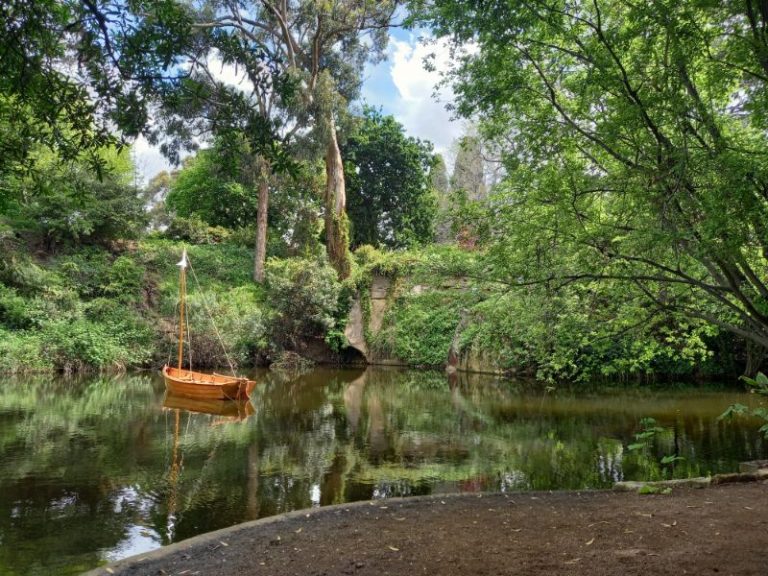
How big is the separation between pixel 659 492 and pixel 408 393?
11.7 m

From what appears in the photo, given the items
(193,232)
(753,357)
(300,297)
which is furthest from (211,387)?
(193,232)

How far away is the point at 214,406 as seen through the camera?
14.8m

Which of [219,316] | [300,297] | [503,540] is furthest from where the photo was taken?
[300,297]

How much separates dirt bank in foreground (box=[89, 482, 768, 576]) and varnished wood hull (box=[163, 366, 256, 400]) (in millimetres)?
9627

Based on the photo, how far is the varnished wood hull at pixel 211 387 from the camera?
14898 mm

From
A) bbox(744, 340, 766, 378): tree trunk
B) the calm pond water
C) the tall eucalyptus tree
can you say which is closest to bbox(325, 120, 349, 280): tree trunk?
the tall eucalyptus tree

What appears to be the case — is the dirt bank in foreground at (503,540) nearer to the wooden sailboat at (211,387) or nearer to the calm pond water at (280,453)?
the calm pond water at (280,453)

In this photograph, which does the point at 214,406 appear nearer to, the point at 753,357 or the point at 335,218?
the point at 335,218

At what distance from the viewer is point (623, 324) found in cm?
716

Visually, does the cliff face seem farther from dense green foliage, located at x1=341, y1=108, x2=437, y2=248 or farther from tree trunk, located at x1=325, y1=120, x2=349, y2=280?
dense green foliage, located at x1=341, y1=108, x2=437, y2=248

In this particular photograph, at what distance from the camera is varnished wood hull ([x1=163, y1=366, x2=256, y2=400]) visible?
14898 millimetres

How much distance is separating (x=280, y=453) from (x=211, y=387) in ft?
20.0

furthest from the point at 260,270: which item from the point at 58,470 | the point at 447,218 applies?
the point at 447,218

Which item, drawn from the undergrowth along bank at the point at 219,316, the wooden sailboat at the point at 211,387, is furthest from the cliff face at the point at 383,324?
the wooden sailboat at the point at 211,387
